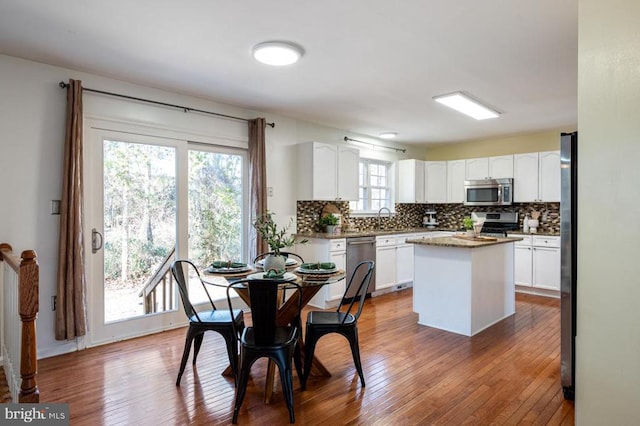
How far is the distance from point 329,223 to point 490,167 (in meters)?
3.08

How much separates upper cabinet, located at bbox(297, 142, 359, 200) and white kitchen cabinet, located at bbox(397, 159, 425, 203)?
1658 mm

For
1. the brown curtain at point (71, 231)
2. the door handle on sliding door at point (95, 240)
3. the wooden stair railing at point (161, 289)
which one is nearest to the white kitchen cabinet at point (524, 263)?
the wooden stair railing at point (161, 289)

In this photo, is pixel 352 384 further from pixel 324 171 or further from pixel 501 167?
pixel 501 167

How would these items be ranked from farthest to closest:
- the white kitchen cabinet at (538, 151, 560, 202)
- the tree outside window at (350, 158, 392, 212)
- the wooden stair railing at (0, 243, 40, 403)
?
the tree outside window at (350, 158, 392, 212) < the white kitchen cabinet at (538, 151, 560, 202) < the wooden stair railing at (0, 243, 40, 403)

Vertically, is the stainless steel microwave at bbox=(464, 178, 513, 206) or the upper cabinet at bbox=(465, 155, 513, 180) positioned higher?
the upper cabinet at bbox=(465, 155, 513, 180)

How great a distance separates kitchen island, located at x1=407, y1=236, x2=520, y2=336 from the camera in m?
3.78

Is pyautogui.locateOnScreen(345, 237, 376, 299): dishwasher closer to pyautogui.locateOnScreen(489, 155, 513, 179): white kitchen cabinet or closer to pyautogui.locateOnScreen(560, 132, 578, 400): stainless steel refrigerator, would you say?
pyautogui.locateOnScreen(489, 155, 513, 179): white kitchen cabinet

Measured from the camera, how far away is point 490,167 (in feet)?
20.6

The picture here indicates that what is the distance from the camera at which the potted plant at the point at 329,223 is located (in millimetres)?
5285

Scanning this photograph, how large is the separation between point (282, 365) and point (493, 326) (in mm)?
2823

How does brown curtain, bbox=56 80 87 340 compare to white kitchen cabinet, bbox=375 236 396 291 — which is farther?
white kitchen cabinet, bbox=375 236 396 291

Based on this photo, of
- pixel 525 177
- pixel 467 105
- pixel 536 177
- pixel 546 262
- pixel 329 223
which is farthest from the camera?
pixel 525 177

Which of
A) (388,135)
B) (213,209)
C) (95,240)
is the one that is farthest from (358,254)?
(95,240)

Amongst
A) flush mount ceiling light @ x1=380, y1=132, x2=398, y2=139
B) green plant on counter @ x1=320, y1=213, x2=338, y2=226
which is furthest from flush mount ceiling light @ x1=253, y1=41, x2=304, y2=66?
flush mount ceiling light @ x1=380, y1=132, x2=398, y2=139
